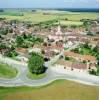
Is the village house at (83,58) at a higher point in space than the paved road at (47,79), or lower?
higher

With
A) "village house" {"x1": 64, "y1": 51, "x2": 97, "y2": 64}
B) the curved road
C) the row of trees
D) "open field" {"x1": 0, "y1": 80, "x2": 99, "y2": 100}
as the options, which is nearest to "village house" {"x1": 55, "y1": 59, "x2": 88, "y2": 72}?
the curved road

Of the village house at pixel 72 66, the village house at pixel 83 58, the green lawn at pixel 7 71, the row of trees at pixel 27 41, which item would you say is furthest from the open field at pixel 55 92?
the row of trees at pixel 27 41

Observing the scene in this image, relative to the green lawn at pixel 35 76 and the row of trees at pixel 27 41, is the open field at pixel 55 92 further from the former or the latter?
the row of trees at pixel 27 41

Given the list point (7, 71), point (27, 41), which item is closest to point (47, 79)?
point (7, 71)

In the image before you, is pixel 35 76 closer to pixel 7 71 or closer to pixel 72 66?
pixel 7 71

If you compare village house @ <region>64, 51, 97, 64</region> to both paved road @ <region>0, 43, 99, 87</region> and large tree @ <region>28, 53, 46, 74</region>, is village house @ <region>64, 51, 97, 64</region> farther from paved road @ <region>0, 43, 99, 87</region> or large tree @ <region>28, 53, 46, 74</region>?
large tree @ <region>28, 53, 46, 74</region>
